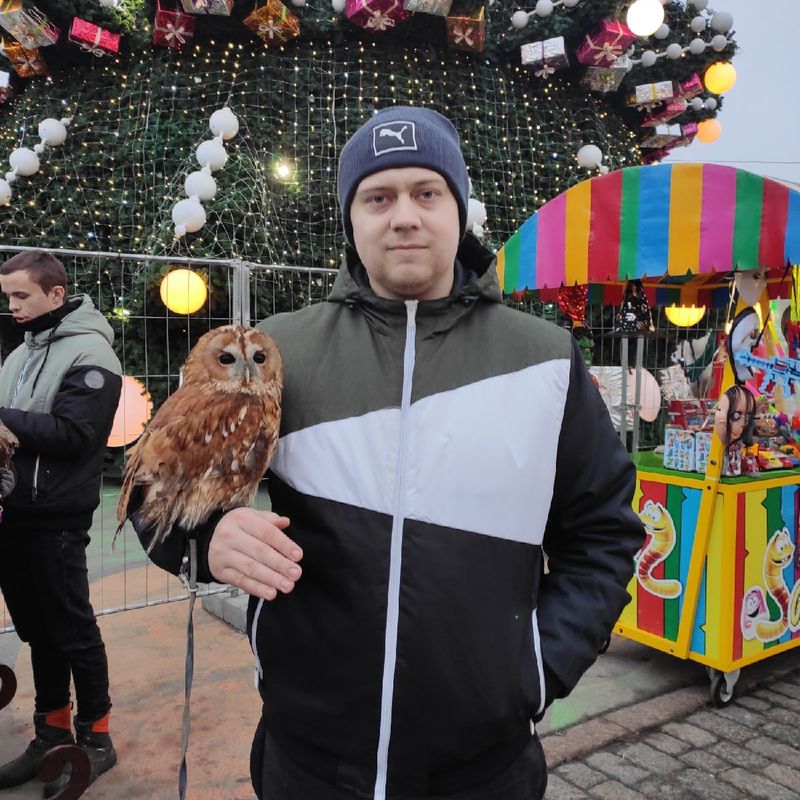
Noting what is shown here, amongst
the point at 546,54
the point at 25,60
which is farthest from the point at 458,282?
the point at 25,60

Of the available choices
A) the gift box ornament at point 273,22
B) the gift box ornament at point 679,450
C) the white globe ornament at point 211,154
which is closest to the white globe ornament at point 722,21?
the gift box ornament at point 273,22

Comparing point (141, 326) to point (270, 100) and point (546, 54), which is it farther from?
point (546, 54)

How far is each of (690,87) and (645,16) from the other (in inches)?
132

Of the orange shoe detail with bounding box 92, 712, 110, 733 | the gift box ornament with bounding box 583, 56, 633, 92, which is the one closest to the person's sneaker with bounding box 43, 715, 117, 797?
the orange shoe detail with bounding box 92, 712, 110, 733

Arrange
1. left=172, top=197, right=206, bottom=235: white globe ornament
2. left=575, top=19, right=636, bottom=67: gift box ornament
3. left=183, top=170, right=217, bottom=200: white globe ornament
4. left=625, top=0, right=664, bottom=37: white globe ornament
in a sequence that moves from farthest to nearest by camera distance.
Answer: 1. left=575, top=19, right=636, bottom=67: gift box ornament
2. left=625, top=0, right=664, bottom=37: white globe ornament
3. left=183, top=170, right=217, bottom=200: white globe ornament
4. left=172, top=197, right=206, bottom=235: white globe ornament

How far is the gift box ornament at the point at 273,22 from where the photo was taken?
8.24m

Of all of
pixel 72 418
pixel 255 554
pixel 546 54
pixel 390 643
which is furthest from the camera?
pixel 546 54

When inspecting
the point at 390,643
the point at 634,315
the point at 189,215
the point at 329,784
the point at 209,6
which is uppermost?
the point at 209,6

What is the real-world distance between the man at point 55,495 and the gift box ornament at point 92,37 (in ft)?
24.1

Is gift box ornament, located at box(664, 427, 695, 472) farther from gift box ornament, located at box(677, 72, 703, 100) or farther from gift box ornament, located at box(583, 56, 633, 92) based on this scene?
gift box ornament, located at box(677, 72, 703, 100)

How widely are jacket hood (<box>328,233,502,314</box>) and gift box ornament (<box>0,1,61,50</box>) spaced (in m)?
9.46

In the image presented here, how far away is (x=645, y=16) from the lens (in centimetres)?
803

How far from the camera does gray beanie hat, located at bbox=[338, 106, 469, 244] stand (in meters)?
1.38

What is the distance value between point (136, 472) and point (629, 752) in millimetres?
2844
